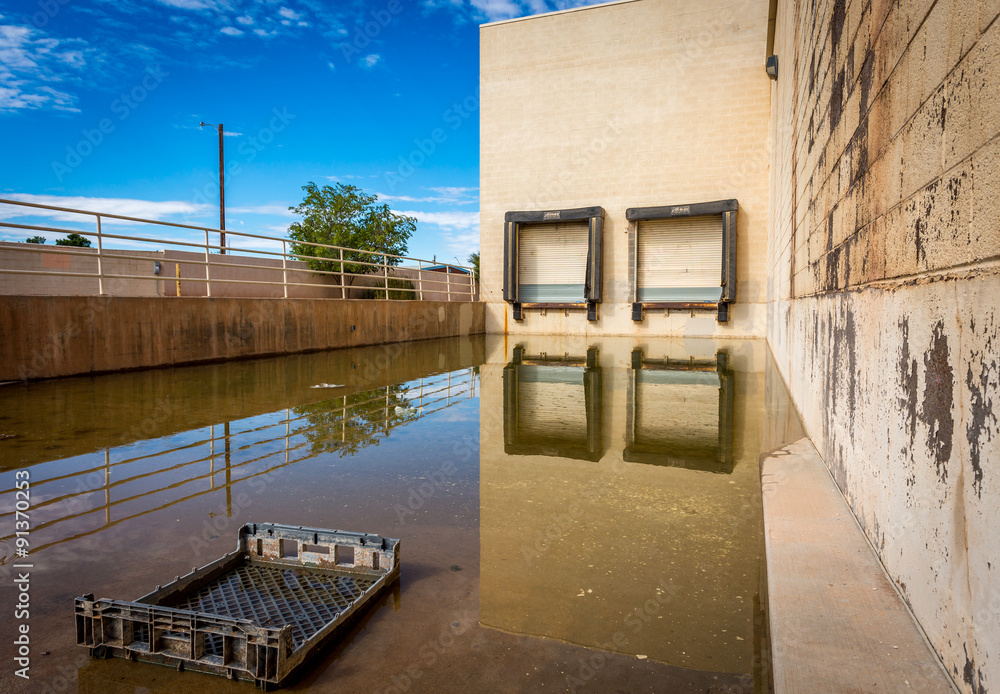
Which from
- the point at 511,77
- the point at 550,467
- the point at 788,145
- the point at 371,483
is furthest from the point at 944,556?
the point at 511,77

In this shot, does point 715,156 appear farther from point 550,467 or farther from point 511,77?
point 550,467

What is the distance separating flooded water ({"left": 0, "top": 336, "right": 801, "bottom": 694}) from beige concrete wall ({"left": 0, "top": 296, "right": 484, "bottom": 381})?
0.65m

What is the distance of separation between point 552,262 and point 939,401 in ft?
54.8

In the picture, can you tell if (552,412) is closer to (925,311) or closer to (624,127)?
(925,311)

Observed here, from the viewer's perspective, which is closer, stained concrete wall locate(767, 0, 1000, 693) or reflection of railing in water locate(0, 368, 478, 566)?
stained concrete wall locate(767, 0, 1000, 693)

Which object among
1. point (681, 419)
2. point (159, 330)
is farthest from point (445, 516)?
point (159, 330)

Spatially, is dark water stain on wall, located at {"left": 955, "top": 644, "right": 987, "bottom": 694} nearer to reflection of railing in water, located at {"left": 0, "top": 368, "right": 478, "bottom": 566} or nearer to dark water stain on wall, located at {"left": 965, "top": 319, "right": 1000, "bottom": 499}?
dark water stain on wall, located at {"left": 965, "top": 319, "right": 1000, "bottom": 499}

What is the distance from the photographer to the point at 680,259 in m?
16.6

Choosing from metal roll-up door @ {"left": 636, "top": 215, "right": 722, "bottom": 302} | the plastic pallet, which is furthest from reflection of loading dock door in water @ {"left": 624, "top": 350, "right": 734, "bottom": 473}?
metal roll-up door @ {"left": 636, "top": 215, "right": 722, "bottom": 302}

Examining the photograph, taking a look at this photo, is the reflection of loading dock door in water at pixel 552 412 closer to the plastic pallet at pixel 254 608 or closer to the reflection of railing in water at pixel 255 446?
the reflection of railing in water at pixel 255 446

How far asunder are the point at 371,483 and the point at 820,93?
390cm

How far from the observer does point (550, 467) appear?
3596mm

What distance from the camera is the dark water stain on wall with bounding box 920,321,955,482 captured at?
1407 millimetres

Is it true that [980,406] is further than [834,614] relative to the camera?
No
